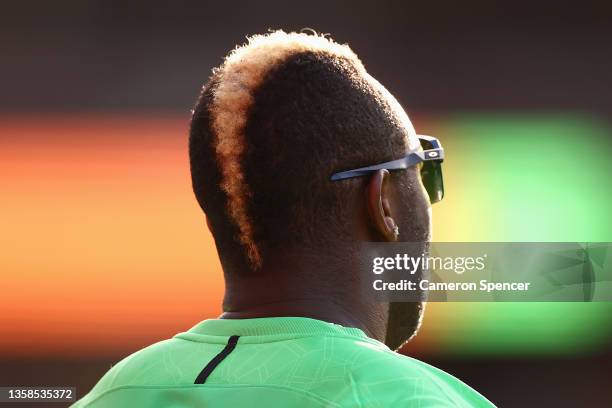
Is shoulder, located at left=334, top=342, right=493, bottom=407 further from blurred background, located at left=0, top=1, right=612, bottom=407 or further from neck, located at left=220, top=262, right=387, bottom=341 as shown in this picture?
blurred background, located at left=0, top=1, right=612, bottom=407

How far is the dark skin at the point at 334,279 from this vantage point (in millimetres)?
1294

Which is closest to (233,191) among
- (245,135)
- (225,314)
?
(245,135)

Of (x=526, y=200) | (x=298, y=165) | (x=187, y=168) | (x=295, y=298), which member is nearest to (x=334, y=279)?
(x=295, y=298)

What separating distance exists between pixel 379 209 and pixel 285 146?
18 cm

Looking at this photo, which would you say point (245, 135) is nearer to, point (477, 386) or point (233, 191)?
point (233, 191)

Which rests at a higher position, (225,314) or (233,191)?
(233,191)

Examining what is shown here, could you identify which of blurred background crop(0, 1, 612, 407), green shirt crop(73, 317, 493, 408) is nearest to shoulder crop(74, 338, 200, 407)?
green shirt crop(73, 317, 493, 408)

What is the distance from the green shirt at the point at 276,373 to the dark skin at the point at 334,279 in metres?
0.07

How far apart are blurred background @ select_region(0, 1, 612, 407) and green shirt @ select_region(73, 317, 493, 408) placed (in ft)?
9.95

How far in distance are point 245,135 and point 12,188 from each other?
3471 mm

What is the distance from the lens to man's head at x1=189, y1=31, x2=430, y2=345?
133 centimetres

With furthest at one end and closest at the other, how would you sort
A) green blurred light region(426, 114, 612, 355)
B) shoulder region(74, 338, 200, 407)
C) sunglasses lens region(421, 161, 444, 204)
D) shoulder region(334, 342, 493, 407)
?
green blurred light region(426, 114, 612, 355) → sunglasses lens region(421, 161, 444, 204) → shoulder region(74, 338, 200, 407) → shoulder region(334, 342, 493, 407)

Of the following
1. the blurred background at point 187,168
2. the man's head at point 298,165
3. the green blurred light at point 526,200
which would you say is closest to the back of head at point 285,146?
the man's head at point 298,165

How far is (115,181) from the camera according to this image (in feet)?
14.5
